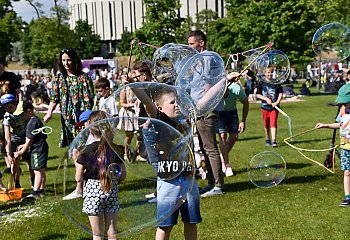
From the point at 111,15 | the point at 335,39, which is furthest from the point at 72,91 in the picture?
the point at 111,15

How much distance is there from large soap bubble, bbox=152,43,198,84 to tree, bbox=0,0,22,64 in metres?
45.2

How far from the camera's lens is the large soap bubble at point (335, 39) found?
9742 mm

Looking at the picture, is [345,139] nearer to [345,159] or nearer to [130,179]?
[345,159]

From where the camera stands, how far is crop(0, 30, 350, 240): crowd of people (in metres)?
4.23

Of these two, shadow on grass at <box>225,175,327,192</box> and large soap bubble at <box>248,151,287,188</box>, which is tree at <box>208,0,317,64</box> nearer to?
shadow on grass at <box>225,175,327,192</box>

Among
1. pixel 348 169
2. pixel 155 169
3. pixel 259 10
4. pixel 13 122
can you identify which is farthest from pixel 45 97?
pixel 155 169

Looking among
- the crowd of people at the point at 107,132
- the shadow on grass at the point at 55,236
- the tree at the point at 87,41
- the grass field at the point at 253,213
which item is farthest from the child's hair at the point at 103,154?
the tree at the point at 87,41

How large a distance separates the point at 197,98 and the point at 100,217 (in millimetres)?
1475

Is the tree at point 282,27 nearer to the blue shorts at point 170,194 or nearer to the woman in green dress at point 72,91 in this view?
the woman in green dress at point 72,91

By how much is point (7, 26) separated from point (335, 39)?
4375cm

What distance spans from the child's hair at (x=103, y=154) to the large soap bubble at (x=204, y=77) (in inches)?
49.2

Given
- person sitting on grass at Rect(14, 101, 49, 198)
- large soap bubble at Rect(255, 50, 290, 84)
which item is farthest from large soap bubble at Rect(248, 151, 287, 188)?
person sitting on grass at Rect(14, 101, 49, 198)

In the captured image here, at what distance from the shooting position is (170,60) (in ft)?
21.6

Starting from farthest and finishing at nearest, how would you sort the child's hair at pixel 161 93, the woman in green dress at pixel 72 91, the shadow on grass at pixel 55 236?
the woman in green dress at pixel 72 91, the shadow on grass at pixel 55 236, the child's hair at pixel 161 93
